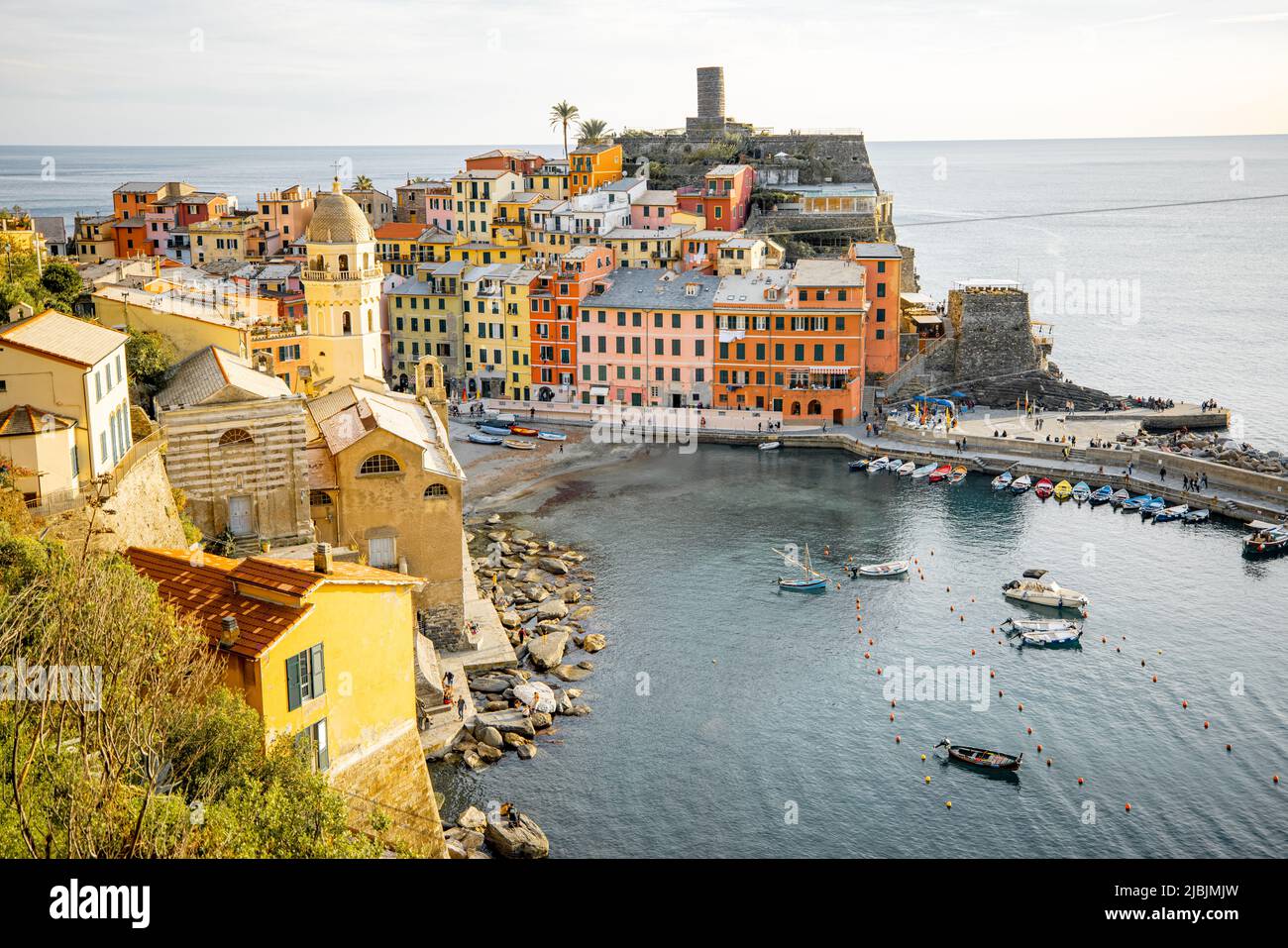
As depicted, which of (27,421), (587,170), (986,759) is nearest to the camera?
(27,421)

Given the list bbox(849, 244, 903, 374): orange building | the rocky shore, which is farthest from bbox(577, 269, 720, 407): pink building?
the rocky shore

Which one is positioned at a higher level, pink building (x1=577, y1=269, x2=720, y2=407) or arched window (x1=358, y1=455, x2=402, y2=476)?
pink building (x1=577, y1=269, x2=720, y2=407)

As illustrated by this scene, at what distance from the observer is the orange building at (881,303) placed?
238ft

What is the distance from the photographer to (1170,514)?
54.9m

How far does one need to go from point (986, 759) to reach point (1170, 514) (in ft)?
91.7

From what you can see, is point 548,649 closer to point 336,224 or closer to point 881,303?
point 336,224

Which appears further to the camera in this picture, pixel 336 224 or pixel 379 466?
pixel 336 224

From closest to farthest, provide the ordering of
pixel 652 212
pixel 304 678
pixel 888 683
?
pixel 304 678, pixel 888 683, pixel 652 212

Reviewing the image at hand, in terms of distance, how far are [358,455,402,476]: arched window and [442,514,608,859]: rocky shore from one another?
6790 millimetres

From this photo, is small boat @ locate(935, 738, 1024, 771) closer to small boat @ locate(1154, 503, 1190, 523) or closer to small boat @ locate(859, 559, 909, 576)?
small boat @ locate(859, 559, 909, 576)

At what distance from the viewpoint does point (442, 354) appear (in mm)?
77062

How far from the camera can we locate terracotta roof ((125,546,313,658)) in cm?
2145

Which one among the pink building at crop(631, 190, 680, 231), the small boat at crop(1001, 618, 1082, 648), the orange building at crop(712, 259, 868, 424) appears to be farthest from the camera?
the pink building at crop(631, 190, 680, 231)

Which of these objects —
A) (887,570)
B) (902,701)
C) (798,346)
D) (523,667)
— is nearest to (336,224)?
(523,667)
